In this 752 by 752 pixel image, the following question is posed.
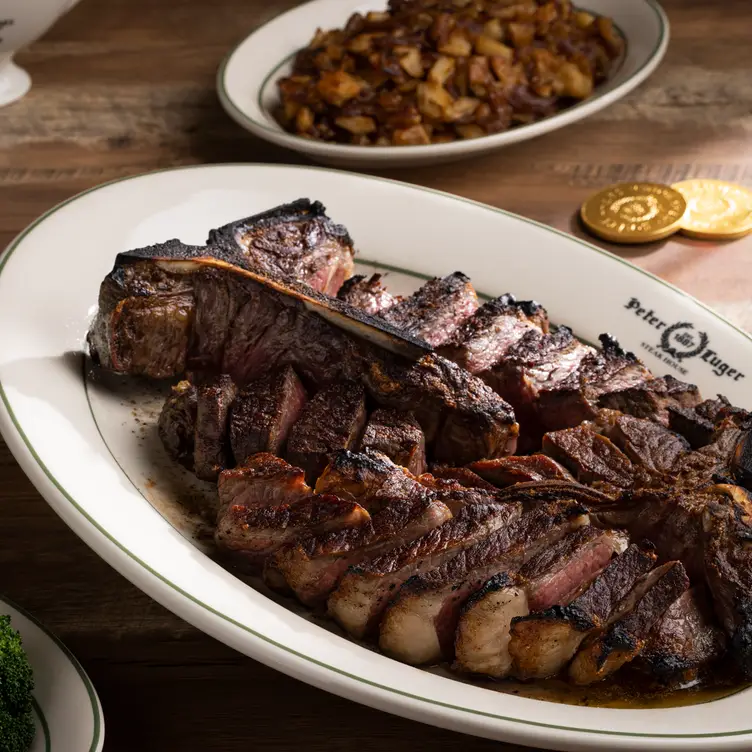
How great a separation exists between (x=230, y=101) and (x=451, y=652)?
3.08 meters

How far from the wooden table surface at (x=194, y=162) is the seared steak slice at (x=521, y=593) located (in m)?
0.31

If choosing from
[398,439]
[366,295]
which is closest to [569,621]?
[398,439]

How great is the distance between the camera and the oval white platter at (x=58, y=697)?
2225mm

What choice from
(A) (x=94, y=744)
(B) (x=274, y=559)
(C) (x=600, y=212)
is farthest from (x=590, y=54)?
(A) (x=94, y=744)

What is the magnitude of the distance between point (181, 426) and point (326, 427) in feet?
1.41

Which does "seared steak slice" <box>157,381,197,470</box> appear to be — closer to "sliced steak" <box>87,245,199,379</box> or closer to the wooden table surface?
"sliced steak" <box>87,245,199,379</box>

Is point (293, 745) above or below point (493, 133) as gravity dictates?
below

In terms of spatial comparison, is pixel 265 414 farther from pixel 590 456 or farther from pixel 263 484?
pixel 590 456

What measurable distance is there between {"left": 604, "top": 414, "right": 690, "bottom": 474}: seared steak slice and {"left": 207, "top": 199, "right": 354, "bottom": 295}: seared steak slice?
1.06 m

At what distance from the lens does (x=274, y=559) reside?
7.93 ft

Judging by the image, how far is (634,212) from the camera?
4383mm

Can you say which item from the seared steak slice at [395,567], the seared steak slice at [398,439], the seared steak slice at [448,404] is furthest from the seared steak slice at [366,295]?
the seared steak slice at [395,567]

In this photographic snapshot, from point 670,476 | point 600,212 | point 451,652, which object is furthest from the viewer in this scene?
point 600,212

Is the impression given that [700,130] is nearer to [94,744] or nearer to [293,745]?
[293,745]
